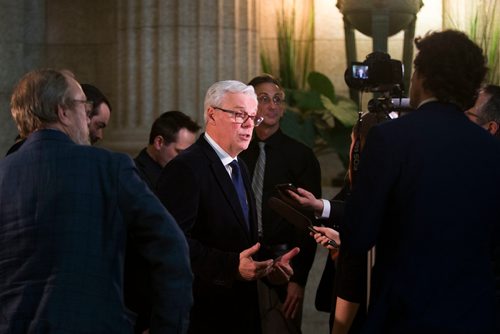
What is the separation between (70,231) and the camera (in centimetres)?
357

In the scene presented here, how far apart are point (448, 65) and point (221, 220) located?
5.17 ft

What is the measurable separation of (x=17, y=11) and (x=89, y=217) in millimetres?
5386

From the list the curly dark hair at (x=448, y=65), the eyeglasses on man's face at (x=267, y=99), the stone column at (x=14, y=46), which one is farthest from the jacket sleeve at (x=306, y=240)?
the stone column at (x=14, y=46)

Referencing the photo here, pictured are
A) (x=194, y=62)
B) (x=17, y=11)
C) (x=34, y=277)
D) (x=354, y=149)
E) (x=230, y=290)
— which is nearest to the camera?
(x=34, y=277)

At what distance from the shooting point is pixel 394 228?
3.60 m

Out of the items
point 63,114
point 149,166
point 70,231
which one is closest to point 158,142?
point 149,166

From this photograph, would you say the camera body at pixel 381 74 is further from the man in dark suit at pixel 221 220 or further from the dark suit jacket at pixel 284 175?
the dark suit jacket at pixel 284 175

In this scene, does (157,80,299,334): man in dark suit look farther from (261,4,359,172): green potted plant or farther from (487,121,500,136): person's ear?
(261,4,359,172): green potted plant

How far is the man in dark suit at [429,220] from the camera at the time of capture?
3.55 metres

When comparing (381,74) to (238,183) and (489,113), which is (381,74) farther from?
(238,183)

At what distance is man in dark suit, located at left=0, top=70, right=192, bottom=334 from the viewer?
3562mm

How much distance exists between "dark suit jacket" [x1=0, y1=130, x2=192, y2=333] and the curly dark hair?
33.4 inches

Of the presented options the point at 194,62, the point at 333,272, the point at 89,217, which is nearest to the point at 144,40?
the point at 194,62

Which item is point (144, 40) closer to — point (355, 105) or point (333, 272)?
point (355, 105)
